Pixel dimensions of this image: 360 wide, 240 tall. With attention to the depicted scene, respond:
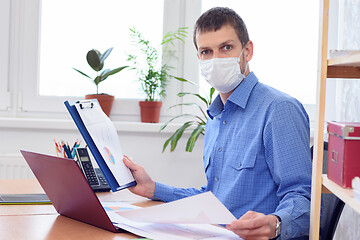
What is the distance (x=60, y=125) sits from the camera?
2.61 meters

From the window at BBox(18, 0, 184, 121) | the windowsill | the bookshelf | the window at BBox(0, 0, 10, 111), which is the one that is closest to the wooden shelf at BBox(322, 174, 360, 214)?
the bookshelf

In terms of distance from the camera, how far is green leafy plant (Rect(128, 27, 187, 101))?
2674mm

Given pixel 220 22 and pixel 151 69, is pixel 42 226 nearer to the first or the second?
pixel 220 22

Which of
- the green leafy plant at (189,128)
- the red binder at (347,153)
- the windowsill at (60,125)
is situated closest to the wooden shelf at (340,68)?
the red binder at (347,153)

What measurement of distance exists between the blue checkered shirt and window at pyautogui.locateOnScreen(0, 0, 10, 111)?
5.38 feet

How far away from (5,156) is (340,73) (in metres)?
2.07

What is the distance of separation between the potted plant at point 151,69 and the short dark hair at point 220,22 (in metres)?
1.06

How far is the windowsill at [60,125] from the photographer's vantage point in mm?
2594

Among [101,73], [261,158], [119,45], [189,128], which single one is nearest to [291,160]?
[261,158]

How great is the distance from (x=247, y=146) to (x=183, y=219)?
0.43 metres

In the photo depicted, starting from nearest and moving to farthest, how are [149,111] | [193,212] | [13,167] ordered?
[193,212] → [13,167] → [149,111]

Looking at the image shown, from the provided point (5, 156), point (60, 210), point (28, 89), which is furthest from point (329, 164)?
point (28, 89)

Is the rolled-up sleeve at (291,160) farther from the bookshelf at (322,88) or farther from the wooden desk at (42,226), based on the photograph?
the wooden desk at (42,226)

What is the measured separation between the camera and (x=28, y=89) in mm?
2783
